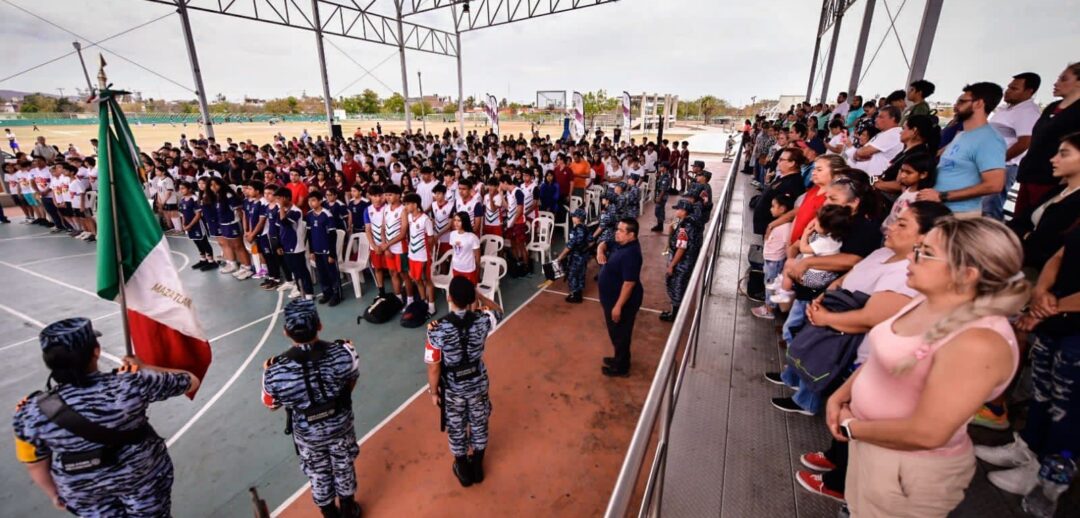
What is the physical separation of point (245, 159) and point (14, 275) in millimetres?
5657

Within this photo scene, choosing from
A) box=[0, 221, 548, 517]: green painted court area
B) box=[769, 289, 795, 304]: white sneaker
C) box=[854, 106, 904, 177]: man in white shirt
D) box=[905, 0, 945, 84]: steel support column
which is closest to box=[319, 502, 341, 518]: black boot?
box=[0, 221, 548, 517]: green painted court area

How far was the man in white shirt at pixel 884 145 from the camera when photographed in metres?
4.43

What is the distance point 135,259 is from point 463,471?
8.75ft

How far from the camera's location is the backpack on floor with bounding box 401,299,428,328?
5922 millimetres

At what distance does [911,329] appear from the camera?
1422mm

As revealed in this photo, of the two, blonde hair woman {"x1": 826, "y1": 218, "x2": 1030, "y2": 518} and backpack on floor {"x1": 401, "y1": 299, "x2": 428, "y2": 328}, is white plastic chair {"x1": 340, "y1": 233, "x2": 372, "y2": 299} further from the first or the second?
blonde hair woman {"x1": 826, "y1": 218, "x2": 1030, "y2": 518}

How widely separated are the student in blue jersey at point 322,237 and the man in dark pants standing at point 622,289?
13.7 feet

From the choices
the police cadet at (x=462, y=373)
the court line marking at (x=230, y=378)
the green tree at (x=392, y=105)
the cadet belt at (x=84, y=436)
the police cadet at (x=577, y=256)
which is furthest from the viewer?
the green tree at (x=392, y=105)

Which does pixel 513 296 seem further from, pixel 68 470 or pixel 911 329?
pixel 911 329

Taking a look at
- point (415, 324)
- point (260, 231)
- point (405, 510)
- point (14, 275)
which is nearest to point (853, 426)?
point (405, 510)

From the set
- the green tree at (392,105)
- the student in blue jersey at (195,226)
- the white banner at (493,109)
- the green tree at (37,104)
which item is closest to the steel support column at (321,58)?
the white banner at (493,109)

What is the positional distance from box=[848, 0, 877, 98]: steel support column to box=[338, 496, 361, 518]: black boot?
14213 millimetres

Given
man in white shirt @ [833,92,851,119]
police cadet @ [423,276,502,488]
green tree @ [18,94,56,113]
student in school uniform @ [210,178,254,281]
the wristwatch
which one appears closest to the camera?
the wristwatch

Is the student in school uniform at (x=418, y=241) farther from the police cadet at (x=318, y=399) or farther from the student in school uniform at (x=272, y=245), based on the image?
the police cadet at (x=318, y=399)
